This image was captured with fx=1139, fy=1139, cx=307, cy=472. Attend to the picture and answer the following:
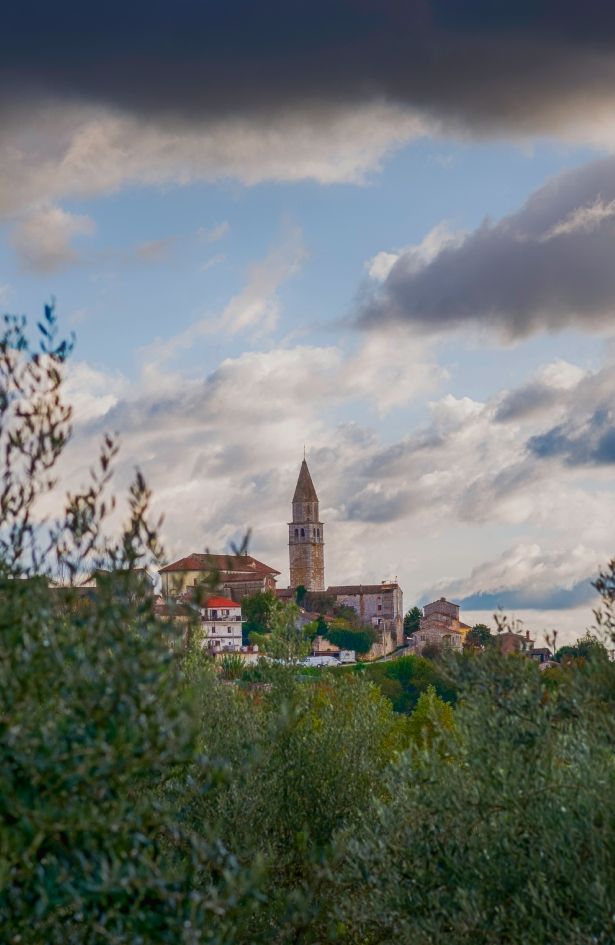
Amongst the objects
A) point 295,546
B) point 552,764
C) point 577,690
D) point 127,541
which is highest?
point 295,546

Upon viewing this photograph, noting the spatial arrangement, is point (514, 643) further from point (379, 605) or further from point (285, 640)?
point (379, 605)

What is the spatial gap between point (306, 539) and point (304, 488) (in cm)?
849

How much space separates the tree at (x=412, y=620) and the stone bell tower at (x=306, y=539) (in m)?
18.7

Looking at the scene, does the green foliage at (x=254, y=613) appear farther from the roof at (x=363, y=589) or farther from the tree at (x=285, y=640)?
the tree at (x=285, y=640)

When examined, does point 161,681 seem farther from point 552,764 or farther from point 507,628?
point 507,628

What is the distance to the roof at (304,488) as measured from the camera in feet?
611

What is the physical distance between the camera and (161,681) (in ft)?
22.7

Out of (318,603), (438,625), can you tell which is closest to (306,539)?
(318,603)

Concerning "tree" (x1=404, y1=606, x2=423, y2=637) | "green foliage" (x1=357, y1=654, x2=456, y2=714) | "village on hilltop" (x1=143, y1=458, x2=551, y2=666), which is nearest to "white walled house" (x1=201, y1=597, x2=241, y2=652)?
"village on hilltop" (x1=143, y1=458, x2=551, y2=666)

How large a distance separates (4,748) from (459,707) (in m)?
7.26

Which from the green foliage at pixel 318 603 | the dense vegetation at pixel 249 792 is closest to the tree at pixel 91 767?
the dense vegetation at pixel 249 792

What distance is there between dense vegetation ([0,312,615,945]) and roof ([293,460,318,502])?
16714cm

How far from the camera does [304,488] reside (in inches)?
7328

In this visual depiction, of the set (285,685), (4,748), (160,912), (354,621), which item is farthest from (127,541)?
(354,621)
